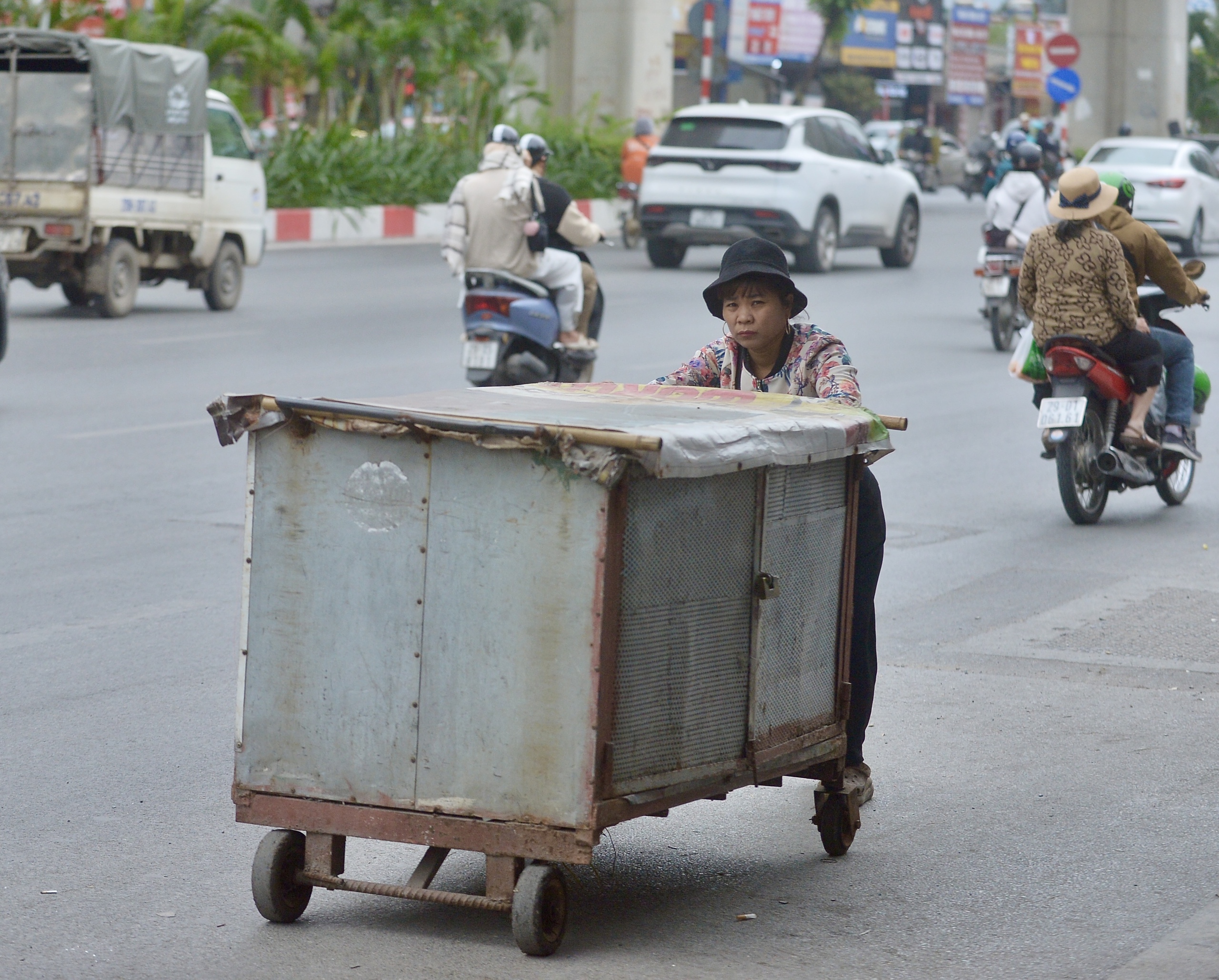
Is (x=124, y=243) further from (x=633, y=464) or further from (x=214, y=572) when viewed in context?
(x=633, y=464)

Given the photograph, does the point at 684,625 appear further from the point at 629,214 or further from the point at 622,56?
the point at 622,56

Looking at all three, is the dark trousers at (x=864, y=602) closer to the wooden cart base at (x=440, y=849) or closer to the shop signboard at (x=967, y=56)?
the wooden cart base at (x=440, y=849)

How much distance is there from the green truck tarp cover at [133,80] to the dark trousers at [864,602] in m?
14.6

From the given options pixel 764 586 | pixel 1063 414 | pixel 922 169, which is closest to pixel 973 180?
pixel 922 169

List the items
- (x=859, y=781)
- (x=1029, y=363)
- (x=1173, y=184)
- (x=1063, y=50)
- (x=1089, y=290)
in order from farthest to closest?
1. (x=1063, y=50)
2. (x=1173, y=184)
3. (x=1029, y=363)
4. (x=1089, y=290)
5. (x=859, y=781)

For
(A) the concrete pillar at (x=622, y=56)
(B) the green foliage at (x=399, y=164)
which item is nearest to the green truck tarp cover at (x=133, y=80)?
(B) the green foliage at (x=399, y=164)

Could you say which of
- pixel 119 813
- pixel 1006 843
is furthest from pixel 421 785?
pixel 1006 843

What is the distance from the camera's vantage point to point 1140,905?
4328 millimetres

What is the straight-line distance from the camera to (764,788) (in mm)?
5320

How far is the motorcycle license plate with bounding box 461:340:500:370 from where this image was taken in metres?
12.1

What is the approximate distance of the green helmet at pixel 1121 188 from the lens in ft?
30.6

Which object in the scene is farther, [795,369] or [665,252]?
[665,252]

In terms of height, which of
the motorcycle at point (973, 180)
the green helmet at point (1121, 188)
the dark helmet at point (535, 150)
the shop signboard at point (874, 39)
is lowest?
the green helmet at point (1121, 188)

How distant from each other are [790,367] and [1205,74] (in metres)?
62.9
